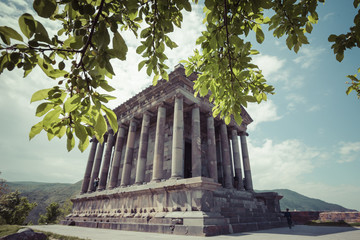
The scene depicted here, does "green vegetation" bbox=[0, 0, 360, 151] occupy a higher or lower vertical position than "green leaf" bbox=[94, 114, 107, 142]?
higher

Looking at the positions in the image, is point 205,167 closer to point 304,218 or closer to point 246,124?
point 246,124

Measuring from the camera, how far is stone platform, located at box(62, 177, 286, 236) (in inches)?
328

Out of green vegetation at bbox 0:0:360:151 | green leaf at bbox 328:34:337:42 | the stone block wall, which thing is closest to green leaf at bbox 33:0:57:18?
green vegetation at bbox 0:0:360:151

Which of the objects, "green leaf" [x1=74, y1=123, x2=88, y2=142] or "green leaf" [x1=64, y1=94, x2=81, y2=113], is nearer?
"green leaf" [x1=64, y1=94, x2=81, y2=113]

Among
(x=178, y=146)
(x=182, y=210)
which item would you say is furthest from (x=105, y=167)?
(x=182, y=210)

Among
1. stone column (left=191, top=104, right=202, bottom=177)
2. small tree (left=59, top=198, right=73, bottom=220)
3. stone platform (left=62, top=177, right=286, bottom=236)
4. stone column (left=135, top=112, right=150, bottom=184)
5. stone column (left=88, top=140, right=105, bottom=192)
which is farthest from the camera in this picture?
small tree (left=59, top=198, right=73, bottom=220)

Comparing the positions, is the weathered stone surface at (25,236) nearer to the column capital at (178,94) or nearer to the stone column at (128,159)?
the stone column at (128,159)

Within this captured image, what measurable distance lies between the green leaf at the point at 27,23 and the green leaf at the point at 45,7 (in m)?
0.07

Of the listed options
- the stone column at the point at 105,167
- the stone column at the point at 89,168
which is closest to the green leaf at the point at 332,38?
the stone column at the point at 105,167

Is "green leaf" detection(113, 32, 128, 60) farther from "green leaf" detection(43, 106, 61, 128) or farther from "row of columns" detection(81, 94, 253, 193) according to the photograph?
"row of columns" detection(81, 94, 253, 193)

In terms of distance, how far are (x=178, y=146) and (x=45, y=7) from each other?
11315 mm

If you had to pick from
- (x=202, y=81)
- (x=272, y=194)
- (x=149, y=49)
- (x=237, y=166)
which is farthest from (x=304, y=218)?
(x=149, y=49)

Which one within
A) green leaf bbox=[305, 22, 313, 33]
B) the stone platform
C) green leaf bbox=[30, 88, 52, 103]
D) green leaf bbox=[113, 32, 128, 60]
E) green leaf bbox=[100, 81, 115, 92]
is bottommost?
the stone platform

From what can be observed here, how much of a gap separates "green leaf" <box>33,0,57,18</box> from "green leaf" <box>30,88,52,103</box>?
1.93 ft
